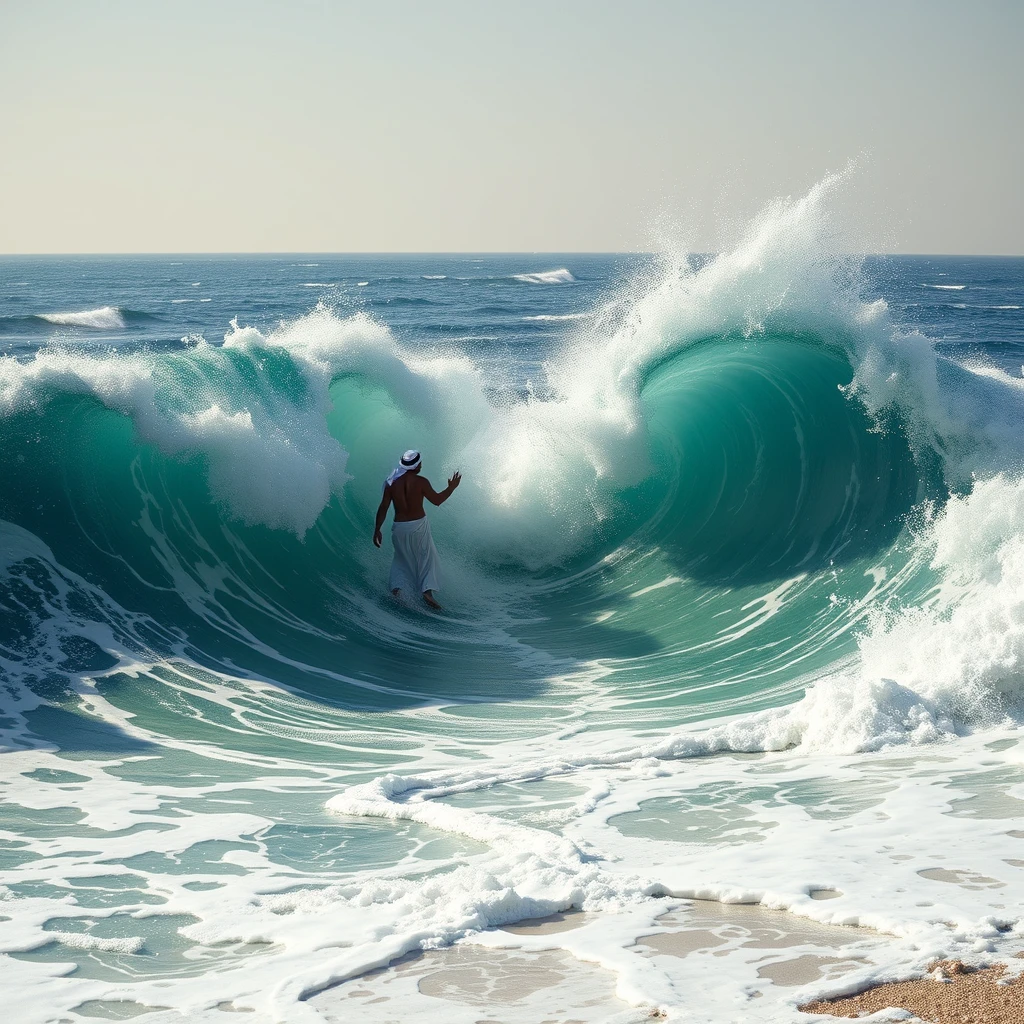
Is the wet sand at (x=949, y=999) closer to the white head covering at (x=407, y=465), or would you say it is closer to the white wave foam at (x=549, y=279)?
the white head covering at (x=407, y=465)

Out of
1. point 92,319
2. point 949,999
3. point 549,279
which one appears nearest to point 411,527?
point 949,999

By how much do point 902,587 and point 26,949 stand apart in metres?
6.55

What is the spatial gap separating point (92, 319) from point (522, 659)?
123ft

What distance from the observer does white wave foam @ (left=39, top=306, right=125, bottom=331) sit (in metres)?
41.2

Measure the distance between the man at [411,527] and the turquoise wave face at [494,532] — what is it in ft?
0.97

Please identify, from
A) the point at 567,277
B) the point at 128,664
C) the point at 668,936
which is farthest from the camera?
the point at 567,277

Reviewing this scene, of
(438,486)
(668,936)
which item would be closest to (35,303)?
(438,486)

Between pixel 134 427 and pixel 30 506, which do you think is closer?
pixel 30 506

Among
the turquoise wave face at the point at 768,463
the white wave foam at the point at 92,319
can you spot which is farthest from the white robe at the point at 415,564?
the white wave foam at the point at 92,319

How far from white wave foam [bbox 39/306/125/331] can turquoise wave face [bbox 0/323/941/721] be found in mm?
32788

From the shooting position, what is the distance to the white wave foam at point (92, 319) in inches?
1620

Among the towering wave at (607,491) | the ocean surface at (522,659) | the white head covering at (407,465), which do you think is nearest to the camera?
the ocean surface at (522,659)

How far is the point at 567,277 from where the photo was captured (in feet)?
270

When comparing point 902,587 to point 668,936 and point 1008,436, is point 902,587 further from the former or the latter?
point 668,936
